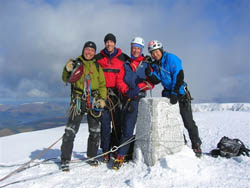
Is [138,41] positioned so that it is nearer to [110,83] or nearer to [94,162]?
[110,83]

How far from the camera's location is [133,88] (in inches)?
183

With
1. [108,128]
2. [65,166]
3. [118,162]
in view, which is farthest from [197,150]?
[65,166]

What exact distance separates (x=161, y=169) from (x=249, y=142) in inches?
213

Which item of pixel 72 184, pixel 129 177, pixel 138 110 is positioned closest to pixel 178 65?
pixel 138 110

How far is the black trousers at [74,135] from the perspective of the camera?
443 cm

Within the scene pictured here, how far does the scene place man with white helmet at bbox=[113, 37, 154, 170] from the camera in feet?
14.9

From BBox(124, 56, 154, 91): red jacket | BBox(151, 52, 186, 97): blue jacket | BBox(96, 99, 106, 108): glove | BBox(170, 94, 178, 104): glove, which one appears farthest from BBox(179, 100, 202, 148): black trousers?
BBox(96, 99, 106, 108): glove

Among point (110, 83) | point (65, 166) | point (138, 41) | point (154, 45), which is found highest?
point (138, 41)

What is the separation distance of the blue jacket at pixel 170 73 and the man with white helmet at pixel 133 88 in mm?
308

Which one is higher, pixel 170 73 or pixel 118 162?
pixel 170 73

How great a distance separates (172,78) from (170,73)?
0.40ft

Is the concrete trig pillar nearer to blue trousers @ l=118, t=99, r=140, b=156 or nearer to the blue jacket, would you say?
blue trousers @ l=118, t=99, r=140, b=156

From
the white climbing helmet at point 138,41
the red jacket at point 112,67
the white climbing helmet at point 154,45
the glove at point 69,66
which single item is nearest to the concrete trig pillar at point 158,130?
the red jacket at point 112,67

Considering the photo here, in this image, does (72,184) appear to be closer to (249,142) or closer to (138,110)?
(138,110)
